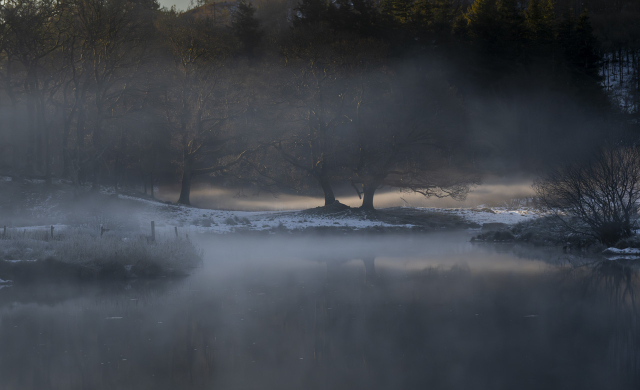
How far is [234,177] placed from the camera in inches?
1957

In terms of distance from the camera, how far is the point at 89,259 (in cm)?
2006

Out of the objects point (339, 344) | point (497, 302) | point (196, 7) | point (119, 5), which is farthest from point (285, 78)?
point (196, 7)

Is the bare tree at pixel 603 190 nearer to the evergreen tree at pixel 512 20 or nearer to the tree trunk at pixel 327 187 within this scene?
the tree trunk at pixel 327 187

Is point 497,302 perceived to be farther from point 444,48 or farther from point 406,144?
point 444,48

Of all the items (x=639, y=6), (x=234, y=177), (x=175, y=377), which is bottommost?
(x=175, y=377)

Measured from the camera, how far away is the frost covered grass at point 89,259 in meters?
19.6

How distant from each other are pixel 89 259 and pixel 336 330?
35.8 feet

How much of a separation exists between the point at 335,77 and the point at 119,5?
15.6 m

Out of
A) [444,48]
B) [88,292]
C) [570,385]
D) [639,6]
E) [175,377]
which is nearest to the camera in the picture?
[570,385]

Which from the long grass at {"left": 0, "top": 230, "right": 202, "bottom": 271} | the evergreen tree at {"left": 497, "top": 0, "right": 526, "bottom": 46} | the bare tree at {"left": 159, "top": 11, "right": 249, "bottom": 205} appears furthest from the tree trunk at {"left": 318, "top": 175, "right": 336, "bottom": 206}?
the evergreen tree at {"left": 497, "top": 0, "right": 526, "bottom": 46}

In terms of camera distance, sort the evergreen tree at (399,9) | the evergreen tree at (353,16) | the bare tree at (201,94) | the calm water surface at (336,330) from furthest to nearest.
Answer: the evergreen tree at (399,9) < the evergreen tree at (353,16) < the bare tree at (201,94) < the calm water surface at (336,330)

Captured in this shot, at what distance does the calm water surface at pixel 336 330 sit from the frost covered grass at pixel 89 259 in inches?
36.1

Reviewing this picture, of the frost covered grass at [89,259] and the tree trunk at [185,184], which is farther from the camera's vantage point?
the tree trunk at [185,184]

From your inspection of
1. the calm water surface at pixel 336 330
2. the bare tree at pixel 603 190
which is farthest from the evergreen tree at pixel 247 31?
the calm water surface at pixel 336 330
